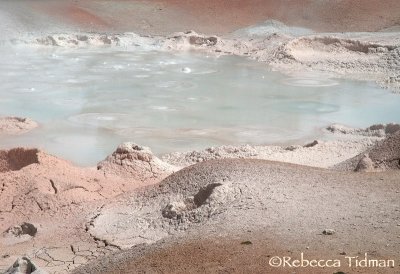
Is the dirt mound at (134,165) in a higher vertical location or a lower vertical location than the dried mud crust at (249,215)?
lower

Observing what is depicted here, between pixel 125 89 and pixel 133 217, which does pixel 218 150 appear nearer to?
pixel 133 217

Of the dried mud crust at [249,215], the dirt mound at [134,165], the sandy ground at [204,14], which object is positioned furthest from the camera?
the sandy ground at [204,14]

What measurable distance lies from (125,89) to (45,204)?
7.62m

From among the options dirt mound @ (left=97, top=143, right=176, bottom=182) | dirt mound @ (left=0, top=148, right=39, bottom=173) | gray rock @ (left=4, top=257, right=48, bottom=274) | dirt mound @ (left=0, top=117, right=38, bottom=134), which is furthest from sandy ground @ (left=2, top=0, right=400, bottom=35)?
gray rock @ (left=4, top=257, right=48, bottom=274)

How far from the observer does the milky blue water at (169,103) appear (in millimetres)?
10000

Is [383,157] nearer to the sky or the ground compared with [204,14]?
nearer to the ground

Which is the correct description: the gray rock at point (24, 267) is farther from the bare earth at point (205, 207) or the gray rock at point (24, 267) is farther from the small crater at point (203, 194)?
the small crater at point (203, 194)

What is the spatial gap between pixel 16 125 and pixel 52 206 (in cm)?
441

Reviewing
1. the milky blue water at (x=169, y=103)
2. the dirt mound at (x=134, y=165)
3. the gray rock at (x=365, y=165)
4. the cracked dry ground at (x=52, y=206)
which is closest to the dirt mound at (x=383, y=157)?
the gray rock at (x=365, y=165)

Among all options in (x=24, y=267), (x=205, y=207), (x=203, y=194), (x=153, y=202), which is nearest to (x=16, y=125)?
(x=153, y=202)

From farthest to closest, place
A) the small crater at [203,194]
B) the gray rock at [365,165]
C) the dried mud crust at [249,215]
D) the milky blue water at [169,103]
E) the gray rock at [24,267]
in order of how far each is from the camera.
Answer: the milky blue water at [169,103]
the gray rock at [365,165]
the small crater at [203,194]
the gray rock at [24,267]
the dried mud crust at [249,215]

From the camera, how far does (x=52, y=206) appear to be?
627cm

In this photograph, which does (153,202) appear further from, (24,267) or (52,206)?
(24,267)

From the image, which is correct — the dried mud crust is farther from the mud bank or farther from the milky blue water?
the milky blue water
